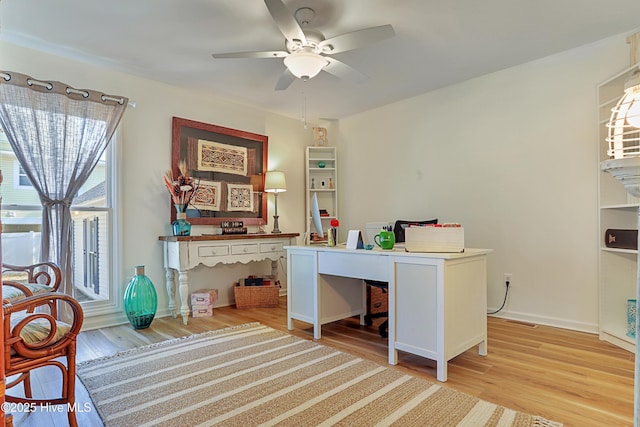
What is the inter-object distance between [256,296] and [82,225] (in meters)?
1.85

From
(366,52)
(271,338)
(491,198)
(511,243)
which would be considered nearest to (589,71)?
(491,198)

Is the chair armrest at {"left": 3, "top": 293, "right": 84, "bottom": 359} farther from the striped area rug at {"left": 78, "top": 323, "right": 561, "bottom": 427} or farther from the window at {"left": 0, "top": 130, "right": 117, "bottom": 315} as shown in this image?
the window at {"left": 0, "top": 130, "right": 117, "bottom": 315}

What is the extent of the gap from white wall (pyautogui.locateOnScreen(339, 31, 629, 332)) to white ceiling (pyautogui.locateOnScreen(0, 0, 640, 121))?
0.25 meters

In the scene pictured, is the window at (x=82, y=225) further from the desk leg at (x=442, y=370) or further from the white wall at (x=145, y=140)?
the desk leg at (x=442, y=370)

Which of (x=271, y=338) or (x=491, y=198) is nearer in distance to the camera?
(x=271, y=338)

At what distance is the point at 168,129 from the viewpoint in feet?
12.1

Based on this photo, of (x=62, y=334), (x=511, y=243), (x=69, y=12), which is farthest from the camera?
(x=511, y=243)

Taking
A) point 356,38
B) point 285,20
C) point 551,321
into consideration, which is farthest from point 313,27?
point 551,321

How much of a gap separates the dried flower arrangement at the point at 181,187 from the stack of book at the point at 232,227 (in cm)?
51

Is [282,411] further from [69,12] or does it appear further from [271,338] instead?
[69,12]

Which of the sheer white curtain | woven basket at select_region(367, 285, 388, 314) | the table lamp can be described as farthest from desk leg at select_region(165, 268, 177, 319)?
woven basket at select_region(367, 285, 388, 314)

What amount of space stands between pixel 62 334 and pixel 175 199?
6.88 feet

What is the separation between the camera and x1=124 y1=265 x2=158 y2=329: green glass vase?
10.2ft

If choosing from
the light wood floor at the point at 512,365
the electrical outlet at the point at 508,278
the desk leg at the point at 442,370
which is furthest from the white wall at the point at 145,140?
the electrical outlet at the point at 508,278
